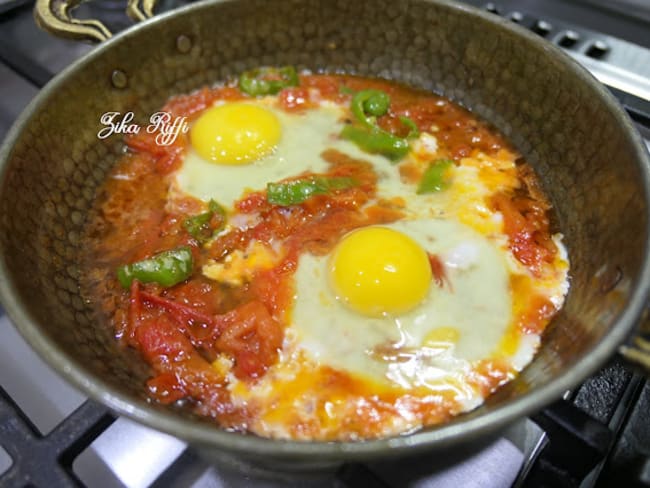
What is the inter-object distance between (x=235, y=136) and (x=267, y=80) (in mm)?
528

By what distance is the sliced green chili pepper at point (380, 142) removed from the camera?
2652mm

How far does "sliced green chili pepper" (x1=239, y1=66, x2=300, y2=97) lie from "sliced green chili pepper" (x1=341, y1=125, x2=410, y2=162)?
1.72 feet

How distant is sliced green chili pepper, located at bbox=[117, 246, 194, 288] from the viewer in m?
2.16

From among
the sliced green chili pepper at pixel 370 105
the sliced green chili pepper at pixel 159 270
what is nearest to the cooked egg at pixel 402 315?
the sliced green chili pepper at pixel 159 270

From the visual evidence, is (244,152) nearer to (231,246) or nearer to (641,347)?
(231,246)

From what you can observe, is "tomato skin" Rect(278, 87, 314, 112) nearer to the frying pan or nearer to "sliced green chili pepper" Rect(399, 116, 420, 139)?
the frying pan

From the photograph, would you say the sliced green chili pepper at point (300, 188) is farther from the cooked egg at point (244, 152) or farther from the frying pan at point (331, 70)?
the frying pan at point (331, 70)

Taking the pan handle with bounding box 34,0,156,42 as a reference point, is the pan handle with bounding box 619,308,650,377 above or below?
below

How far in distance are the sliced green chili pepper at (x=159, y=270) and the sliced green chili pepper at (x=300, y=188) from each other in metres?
0.47

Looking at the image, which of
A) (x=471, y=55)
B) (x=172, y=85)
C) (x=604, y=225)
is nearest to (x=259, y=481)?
(x=604, y=225)

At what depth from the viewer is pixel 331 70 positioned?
313 centimetres

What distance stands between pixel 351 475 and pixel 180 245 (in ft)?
3.82

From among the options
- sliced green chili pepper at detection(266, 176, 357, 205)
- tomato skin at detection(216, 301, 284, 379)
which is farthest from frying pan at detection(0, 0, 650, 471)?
sliced green chili pepper at detection(266, 176, 357, 205)

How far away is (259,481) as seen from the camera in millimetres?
1930
